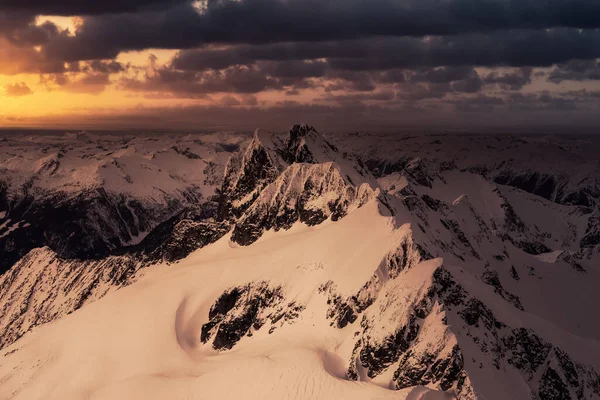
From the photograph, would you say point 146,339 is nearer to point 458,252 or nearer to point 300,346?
point 300,346

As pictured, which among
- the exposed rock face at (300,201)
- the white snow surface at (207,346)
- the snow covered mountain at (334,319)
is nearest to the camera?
the snow covered mountain at (334,319)

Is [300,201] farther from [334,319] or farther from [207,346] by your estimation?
[334,319]

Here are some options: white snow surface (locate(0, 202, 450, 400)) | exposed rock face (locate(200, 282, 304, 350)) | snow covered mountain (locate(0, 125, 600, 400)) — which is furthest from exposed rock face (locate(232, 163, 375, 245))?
exposed rock face (locate(200, 282, 304, 350))

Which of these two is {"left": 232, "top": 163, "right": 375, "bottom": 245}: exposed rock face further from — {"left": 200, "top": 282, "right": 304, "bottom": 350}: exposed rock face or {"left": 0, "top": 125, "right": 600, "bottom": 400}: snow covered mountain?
{"left": 200, "top": 282, "right": 304, "bottom": 350}: exposed rock face

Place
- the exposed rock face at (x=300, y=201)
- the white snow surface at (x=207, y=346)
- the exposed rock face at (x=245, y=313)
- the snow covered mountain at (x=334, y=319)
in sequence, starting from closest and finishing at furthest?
the snow covered mountain at (x=334, y=319)
the white snow surface at (x=207, y=346)
the exposed rock face at (x=245, y=313)
the exposed rock face at (x=300, y=201)

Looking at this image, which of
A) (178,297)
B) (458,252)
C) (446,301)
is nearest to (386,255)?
(446,301)

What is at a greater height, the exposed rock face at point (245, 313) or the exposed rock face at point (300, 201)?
the exposed rock face at point (300, 201)

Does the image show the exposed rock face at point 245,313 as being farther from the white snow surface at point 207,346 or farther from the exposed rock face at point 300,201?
the exposed rock face at point 300,201

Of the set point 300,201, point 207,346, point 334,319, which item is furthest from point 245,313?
point 300,201

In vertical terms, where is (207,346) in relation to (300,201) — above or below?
below

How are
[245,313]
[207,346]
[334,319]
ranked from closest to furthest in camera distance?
[334,319], [245,313], [207,346]

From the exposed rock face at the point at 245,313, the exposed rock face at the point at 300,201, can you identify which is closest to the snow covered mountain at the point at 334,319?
the exposed rock face at the point at 245,313
